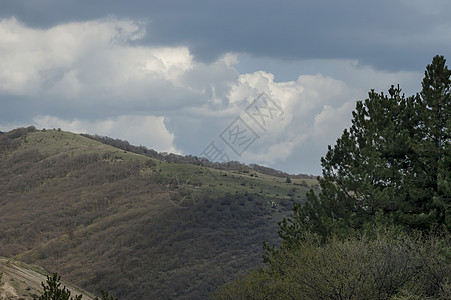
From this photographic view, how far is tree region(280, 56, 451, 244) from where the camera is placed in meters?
27.1

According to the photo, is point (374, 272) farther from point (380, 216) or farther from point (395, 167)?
point (395, 167)

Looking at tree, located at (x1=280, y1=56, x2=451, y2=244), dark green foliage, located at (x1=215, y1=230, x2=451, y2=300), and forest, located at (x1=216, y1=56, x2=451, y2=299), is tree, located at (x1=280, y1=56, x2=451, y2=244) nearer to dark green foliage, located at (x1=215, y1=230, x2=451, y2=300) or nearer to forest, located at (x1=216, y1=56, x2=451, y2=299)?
forest, located at (x1=216, y1=56, x2=451, y2=299)

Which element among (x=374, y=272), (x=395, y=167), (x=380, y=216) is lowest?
(x=374, y=272)

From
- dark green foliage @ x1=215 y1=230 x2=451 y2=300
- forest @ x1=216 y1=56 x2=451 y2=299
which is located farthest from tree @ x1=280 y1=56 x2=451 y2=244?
dark green foliage @ x1=215 y1=230 x2=451 y2=300

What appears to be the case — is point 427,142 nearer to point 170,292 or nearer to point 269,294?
point 269,294

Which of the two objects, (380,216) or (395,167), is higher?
(395,167)

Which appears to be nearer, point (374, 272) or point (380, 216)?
point (374, 272)

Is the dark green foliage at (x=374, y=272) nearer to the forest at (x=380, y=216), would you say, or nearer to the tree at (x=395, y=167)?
the forest at (x=380, y=216)

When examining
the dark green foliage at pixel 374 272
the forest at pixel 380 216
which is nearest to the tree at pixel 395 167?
the forest at pixel 380 216

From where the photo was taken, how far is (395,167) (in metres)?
28.9

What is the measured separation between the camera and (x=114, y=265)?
6403 inches

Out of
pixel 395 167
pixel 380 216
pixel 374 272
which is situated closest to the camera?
pixel 374 272

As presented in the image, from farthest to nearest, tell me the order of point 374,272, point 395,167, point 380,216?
point 395,167
point 380,216
point 374,272

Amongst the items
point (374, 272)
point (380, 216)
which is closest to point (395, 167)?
point (380, 216)
